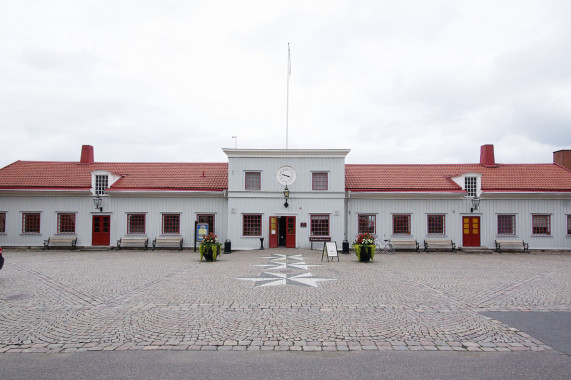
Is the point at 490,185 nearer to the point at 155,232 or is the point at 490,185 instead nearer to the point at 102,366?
the point at 155,232

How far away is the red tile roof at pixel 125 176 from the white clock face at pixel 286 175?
352cm

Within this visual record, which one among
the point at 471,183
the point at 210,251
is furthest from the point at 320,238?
the point at 471,183

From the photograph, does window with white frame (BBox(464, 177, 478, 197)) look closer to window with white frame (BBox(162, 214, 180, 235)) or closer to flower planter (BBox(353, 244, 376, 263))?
flower planter (BBox(353, 244, 376, 263))

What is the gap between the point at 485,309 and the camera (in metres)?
8.86

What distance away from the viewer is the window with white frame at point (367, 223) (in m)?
24.9

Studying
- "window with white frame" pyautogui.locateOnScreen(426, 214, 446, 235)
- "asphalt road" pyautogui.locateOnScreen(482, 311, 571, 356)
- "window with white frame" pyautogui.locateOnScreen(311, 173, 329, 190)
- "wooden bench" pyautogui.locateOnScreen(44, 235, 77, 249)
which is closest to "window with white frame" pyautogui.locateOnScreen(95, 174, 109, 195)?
"wooden bench" pyautogui.locateOnScreen(44, 235, 77, 249)

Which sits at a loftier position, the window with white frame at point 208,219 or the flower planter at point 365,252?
the window with white frame at point 208,219

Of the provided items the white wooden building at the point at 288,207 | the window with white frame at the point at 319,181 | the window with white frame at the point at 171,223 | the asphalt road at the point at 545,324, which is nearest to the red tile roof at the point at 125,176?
the white wooden building at the point at 288,207

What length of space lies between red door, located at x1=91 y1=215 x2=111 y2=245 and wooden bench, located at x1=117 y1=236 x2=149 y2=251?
98 cm

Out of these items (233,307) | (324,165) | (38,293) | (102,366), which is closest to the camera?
(102,366)

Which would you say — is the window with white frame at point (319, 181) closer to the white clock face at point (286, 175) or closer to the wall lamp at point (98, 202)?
the white clock face at point (286, 175)

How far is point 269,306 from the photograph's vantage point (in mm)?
8984

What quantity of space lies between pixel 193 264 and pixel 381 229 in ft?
40.8

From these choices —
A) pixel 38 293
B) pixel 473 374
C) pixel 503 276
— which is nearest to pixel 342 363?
pixel 473 374
